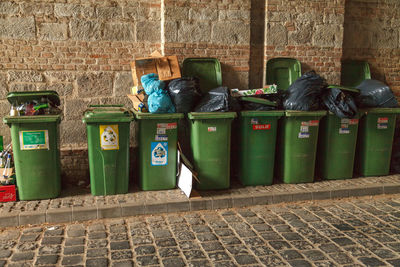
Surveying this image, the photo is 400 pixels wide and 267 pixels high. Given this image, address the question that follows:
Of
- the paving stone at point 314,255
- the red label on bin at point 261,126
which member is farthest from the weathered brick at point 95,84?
the paving stone at point 314,255

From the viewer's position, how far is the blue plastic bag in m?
5.29

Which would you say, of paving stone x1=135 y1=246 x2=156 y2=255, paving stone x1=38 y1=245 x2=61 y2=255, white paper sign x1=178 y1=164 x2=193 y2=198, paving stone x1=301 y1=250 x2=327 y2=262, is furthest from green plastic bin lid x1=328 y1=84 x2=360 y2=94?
paving stone x1=38 y1=245 x2=61 y2=255

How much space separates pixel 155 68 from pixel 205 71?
0.93 metres

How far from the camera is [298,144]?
575cm

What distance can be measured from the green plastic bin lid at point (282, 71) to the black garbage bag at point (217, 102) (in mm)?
1600

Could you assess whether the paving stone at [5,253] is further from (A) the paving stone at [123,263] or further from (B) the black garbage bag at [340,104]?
(B) the black garbage bag at [340,104]

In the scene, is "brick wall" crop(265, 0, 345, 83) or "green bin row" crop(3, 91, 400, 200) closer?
"green bin row" crop(3, 91, 400, 200)

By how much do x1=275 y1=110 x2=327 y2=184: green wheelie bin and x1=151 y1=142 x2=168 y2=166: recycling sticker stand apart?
72.9 inches

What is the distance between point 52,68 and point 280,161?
13.0 ft

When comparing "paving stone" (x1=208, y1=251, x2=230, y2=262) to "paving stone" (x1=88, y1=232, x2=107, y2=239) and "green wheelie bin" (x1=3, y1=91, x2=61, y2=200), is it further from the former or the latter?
"green wheelie bin" (x1=3, y1=91, x2=61, y2=200)

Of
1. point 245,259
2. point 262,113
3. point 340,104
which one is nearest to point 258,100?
point 262,113

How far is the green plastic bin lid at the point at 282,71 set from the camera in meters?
6.89

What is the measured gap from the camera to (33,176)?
16.3 ft

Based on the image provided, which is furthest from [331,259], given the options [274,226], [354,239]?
[274,226]
